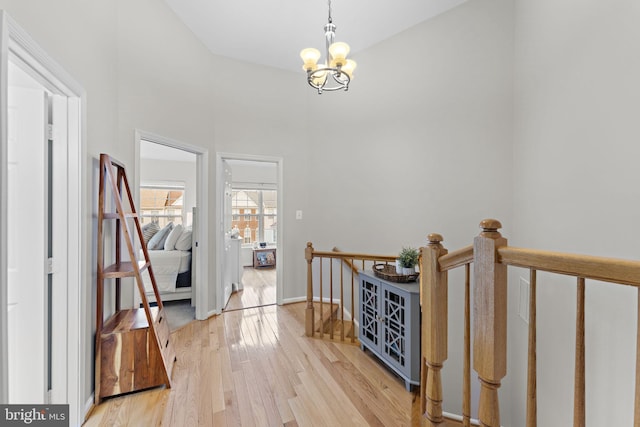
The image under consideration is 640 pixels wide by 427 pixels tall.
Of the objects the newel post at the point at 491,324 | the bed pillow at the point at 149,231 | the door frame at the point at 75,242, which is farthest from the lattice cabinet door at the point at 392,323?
the bed pillow at the point at 149,231

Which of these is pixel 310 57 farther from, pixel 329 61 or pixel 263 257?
pixel 263 257

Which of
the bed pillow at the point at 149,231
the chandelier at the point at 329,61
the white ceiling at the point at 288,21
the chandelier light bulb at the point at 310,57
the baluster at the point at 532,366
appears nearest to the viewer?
the baluster at the point at 532,366

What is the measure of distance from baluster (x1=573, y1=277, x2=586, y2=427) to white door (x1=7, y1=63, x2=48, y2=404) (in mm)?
2253

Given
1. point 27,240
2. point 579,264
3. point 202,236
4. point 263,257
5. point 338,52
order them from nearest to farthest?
point 579,264 < point 27,240 < point 338,52 < point 202,236 < point 263,257

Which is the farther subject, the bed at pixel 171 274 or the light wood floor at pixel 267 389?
the bed at pixel 171 274

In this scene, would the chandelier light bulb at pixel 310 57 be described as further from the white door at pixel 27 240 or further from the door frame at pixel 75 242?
the white door at pixel 27 240

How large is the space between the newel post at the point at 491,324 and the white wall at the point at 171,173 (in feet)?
21.0

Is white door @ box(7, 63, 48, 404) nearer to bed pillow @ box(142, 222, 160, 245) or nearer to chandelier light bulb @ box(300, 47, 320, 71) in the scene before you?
chandelier light bulb @ box(300, 47, 320, 71)

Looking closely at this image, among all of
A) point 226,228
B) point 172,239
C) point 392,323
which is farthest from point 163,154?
point 392,323

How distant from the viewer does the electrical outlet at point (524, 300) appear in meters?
1.89

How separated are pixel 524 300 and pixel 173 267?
385 cm

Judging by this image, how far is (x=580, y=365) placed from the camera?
2.41 ft

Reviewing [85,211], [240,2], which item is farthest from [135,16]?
[85,211]

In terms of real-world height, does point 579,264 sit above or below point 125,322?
above
